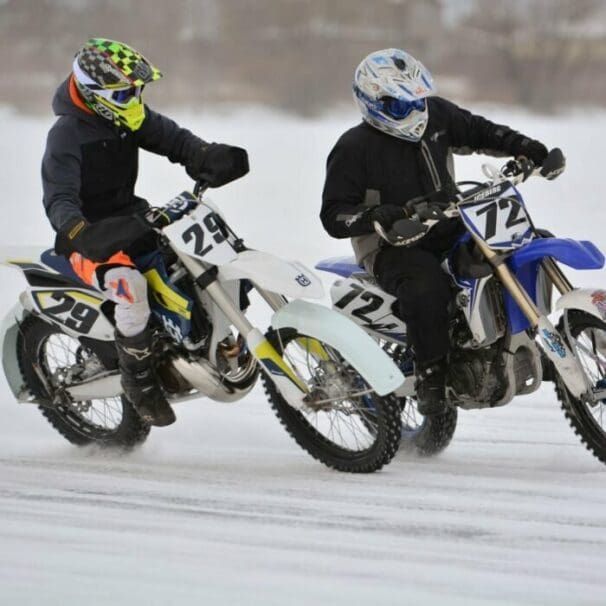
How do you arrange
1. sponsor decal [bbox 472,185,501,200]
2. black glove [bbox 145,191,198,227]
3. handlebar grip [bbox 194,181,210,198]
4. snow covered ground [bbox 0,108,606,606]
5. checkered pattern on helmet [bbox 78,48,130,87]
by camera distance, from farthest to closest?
handlebar grip [bbox 194,181,210,198] < checkered pattern on helmet [bbox 78,48,130,87] < black glove [bbox 145,191,198,227] < sponsor decal [bbox 472,185,501,200] < snow covered ground [bbox 0,108,606,606]

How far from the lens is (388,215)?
5121 mm

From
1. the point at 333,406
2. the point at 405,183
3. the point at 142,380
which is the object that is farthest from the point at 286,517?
the point at 405,183

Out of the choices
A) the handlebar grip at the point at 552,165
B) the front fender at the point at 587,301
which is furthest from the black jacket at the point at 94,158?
the front fender at the point at 587,301

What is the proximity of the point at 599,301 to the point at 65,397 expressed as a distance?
93.8 inches

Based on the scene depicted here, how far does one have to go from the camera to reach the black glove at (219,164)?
18.3 ft

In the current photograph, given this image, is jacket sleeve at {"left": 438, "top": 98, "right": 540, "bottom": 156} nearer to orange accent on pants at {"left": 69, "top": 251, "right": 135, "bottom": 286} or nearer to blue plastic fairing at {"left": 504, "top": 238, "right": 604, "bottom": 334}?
blue plastic fairing at {"left": 504, "top": 238, "right": 604, "bottom": 334}

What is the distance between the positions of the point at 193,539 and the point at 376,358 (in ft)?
3.19

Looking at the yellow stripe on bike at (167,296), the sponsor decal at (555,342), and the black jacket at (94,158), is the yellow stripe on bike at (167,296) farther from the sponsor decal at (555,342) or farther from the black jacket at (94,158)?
the sponsor decal at (555,342)

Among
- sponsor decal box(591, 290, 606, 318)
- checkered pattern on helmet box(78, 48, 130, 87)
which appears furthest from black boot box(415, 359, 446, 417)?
checkered pattern on helmet box(78, 48, 130, 87)

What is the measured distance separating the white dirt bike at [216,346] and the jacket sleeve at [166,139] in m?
0.38

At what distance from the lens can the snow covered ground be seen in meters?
4.01

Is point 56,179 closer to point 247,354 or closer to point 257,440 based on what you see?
point 247,354

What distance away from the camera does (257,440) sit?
6.29 metres

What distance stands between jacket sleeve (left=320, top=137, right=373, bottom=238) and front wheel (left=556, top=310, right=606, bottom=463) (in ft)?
2.72
